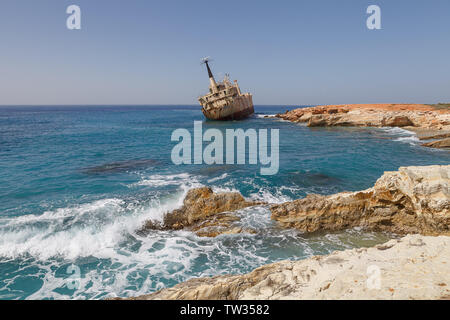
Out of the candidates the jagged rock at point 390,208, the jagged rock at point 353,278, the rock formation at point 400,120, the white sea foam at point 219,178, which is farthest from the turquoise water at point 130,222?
the rock formation at point 400,120

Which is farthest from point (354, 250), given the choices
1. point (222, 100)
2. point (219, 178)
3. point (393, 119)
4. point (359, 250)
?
point (222, 100)

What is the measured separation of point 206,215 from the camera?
9.70 m

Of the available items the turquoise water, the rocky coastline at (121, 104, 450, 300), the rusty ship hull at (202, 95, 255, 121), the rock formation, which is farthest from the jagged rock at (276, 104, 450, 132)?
the rocky coastline at (121, 104, 450, 300)

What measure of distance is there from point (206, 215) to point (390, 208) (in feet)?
22.8

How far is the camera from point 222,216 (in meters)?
9.48

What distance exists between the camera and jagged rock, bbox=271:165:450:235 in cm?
719

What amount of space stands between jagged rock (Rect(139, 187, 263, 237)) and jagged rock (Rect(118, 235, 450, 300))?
12.8ft

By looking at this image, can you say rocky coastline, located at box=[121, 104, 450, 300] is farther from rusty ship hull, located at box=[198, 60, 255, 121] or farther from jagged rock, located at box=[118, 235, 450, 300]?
rusty ship hull, located at box=[198, 60, 255, 121]

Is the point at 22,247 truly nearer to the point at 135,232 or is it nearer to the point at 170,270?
the point at 135,232

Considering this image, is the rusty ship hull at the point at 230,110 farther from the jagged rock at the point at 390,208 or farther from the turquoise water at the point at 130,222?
the jagged rock at the point at 390,208

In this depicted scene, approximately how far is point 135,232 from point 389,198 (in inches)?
379
